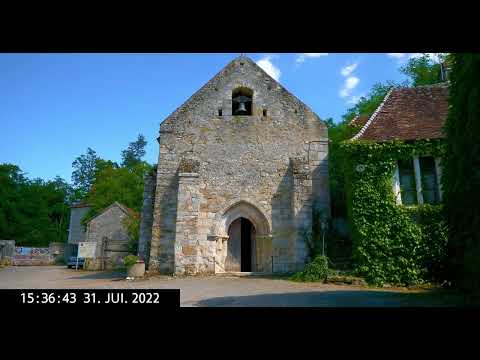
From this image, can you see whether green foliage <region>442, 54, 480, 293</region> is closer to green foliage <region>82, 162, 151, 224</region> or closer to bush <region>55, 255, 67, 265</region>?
green foliage <region>82, 162, 151, 224</region>

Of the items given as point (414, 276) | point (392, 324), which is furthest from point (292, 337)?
point (414, 276)

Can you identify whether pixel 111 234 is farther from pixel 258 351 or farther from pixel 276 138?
pixel 258 351

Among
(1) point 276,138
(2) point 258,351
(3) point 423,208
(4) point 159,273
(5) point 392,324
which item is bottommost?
(4) point 159,273

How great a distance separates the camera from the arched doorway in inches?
588

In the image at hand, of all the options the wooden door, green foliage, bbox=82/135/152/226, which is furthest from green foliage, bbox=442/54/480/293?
green foliage, bbox=82/135/152/226

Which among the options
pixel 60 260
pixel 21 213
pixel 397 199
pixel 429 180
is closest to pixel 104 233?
pixel 60 260

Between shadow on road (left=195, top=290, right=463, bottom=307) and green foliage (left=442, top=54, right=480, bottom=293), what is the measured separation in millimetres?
865

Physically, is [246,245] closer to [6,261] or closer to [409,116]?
[409,116]

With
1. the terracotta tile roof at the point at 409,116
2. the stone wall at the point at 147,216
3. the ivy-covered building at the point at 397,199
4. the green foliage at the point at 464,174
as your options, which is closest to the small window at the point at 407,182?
the ivy-covered building at the point at 397,199

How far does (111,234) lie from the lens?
29562 mm

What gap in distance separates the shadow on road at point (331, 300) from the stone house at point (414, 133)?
4.33 m
